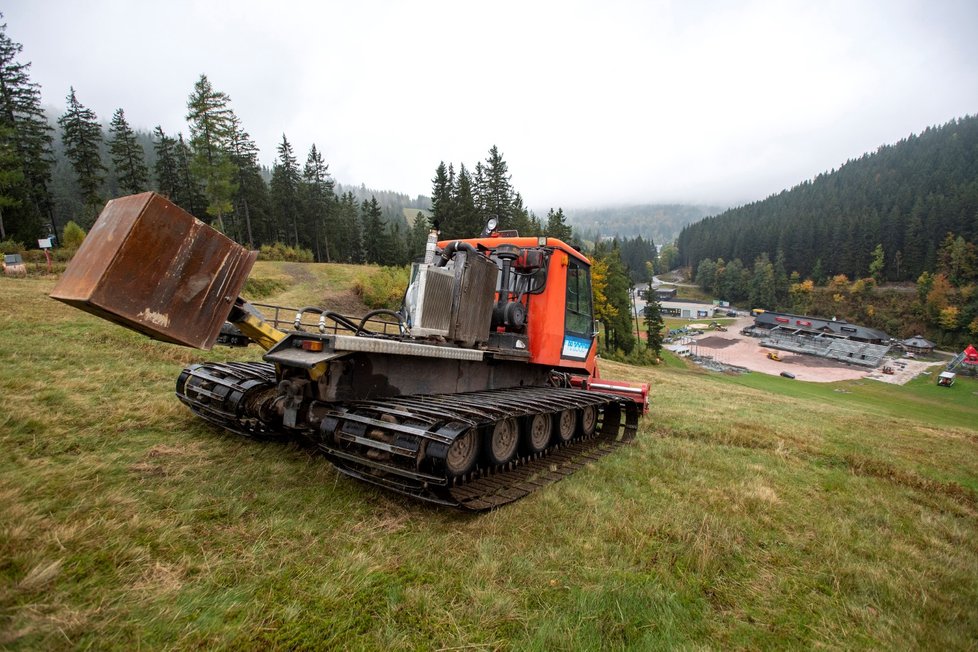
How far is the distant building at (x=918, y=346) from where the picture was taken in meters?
71.6

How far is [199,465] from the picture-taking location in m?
4.50

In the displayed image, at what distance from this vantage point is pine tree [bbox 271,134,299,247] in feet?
177

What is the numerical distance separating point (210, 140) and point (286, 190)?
63.0ft

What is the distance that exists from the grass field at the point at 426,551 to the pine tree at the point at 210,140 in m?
34.9

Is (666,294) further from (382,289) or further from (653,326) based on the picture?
(382,289)

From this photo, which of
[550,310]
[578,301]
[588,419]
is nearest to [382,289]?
[578,301]

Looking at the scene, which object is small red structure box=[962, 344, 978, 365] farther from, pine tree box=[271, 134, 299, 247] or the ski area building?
pine tree box=[271, 134, 299, 247]

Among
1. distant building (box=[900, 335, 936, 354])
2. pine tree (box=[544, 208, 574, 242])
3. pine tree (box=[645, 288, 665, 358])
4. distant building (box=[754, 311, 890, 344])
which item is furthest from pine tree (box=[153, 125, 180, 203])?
distant building (box=[900, 335, 936, 354])

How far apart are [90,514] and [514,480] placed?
3588mm

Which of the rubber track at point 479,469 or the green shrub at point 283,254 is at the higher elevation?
the green shrub at point 283,254

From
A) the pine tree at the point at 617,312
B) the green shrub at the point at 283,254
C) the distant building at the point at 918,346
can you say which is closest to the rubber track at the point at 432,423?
the green shrub at the point at 283,254

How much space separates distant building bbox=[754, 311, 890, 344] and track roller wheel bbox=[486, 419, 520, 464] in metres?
95.9

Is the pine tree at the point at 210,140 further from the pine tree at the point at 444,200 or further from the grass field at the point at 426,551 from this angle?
the grass field at the point at 426,551

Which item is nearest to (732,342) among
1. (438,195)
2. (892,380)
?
(892,380)
